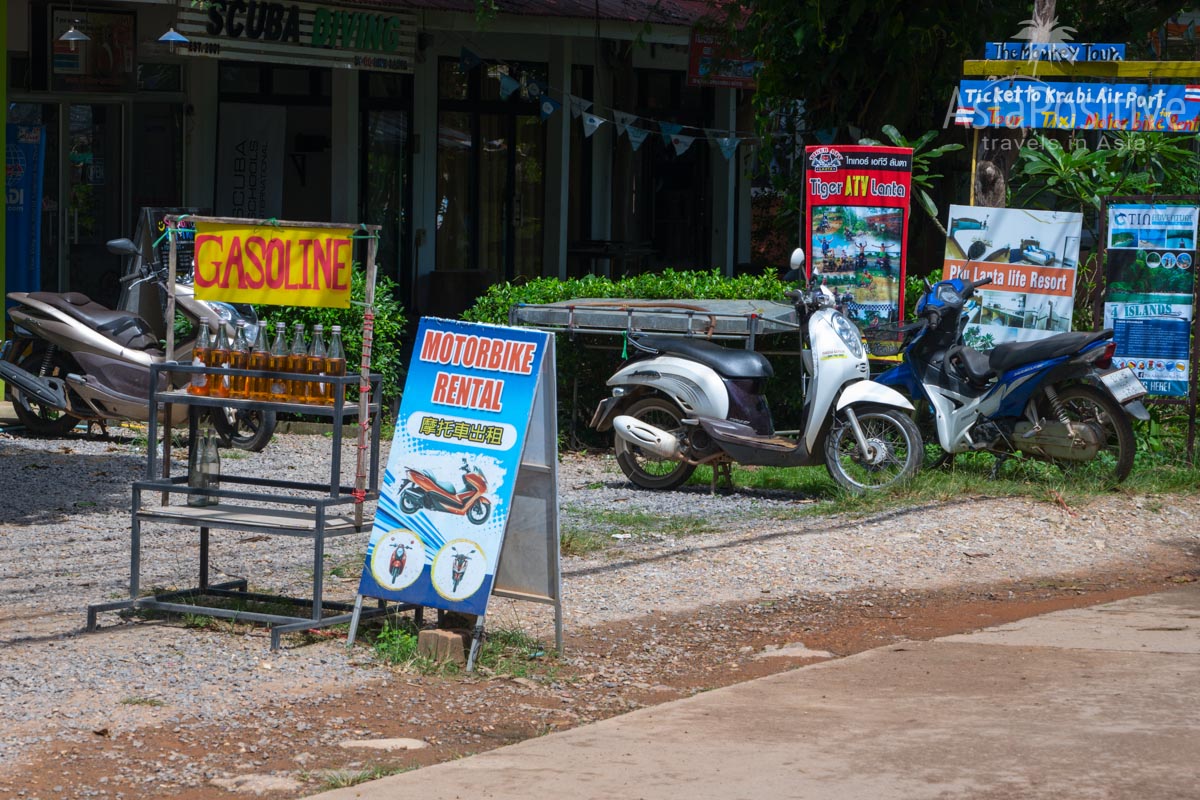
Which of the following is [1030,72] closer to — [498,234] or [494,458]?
[494,458]

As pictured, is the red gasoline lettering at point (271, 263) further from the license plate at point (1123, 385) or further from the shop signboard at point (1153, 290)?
the shop signboard at point (1153, 290)

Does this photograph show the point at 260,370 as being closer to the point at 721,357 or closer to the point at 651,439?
the point at 651,439

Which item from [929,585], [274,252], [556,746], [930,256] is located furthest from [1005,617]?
[930,256]

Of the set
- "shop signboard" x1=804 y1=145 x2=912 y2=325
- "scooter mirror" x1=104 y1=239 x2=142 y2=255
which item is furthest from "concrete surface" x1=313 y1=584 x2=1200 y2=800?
"scooter mirror" x1=104 y1=239 x2=142 y2=255

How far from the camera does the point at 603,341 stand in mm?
12383

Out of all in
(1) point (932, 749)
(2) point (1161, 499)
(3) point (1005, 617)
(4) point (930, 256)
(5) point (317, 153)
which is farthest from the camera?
(5) point (317, 153)

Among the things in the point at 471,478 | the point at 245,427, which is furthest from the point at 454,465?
the point at 245,427

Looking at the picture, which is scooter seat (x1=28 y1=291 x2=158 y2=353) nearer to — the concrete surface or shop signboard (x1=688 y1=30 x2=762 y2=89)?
shop signboard (x1=688 y1=30 x2=762 y2=89)

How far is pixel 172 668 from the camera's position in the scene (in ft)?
20.6

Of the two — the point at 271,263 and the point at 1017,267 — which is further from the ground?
the point at 1017,267

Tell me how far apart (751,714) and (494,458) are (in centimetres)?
148

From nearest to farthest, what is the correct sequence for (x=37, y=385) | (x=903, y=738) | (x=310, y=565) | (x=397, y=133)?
(x=903, y=738) < (x=310, y=565) < (x=37, y=385) < (x=397, y=133)

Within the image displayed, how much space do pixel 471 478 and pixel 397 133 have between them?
1211cm

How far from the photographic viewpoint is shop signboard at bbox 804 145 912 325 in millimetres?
11648
